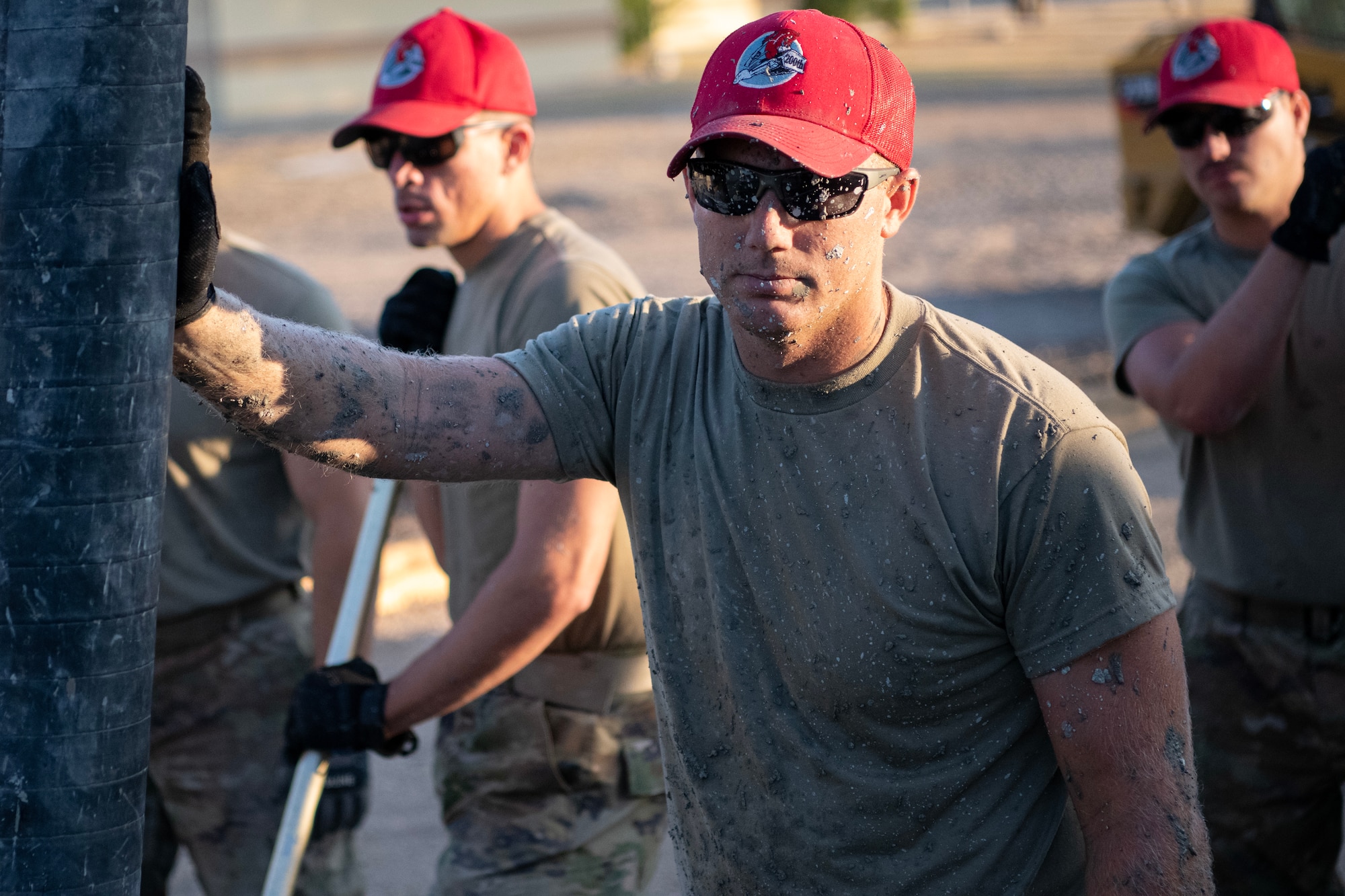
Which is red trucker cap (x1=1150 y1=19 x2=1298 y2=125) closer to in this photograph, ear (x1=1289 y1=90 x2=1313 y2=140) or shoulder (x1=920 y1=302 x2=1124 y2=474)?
ear (x1=1289 y1=90 x2=1313 y2=140)

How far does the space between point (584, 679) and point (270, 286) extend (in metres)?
1.29

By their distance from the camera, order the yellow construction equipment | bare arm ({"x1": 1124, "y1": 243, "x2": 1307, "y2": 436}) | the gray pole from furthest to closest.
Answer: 1. the yellow construction equipment
2. bare arm ({"x1": 1124, "y1": 243, "x2": 1307, "y2": 436})
3. the gray pole

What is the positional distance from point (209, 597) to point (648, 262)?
32.3 feet

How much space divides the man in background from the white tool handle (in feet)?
0.24

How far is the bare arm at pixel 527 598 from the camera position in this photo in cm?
295

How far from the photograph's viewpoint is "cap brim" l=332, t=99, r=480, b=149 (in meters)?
3.46

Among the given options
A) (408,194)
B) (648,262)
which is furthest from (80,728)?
(648,262)

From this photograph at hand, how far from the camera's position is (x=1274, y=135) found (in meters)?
3.55

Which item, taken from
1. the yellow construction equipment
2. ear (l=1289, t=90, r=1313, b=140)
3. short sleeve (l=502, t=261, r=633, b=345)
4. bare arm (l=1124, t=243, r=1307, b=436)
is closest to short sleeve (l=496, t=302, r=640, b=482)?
short sleeve (l=502, t=261, r=633, b=345)

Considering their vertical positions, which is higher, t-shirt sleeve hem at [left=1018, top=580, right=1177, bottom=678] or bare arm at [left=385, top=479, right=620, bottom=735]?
t-shirt sleeve hem at [left=1018, top=580, right=1177, bottom=678]

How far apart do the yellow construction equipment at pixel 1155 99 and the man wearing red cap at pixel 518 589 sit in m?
6.93

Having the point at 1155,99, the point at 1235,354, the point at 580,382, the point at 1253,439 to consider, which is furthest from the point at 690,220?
the point at 580,382

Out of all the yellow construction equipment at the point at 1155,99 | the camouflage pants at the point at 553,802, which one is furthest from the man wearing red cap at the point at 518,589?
the yellow construction equipment at the point at 1155,99

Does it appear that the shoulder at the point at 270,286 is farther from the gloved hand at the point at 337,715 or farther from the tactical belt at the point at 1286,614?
the tactical belt at the point at 1286,614
